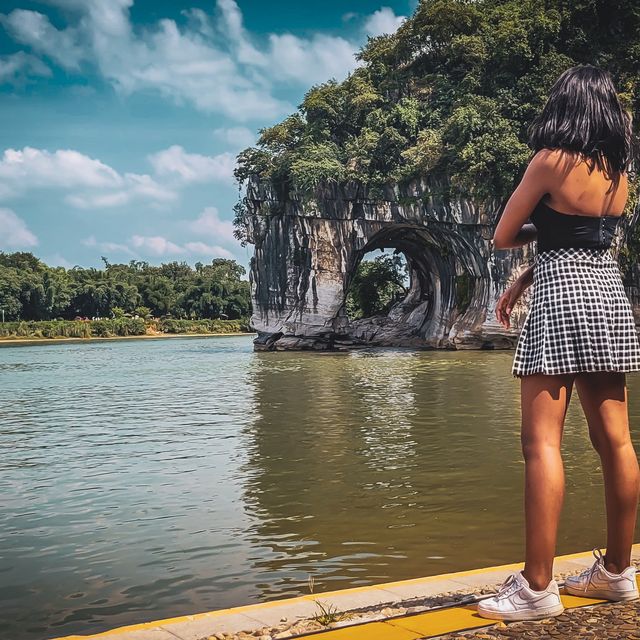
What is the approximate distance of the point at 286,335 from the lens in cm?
4122

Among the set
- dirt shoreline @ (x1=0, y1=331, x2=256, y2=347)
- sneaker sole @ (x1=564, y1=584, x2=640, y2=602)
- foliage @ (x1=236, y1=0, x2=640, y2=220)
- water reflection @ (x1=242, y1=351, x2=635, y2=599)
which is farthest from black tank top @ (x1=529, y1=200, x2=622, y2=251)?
dirt shoreline @ (x1=0, y1=331, x2=256, y2=347)

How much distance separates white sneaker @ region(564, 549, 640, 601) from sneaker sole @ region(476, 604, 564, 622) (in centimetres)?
23

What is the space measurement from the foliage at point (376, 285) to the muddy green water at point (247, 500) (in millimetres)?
37806

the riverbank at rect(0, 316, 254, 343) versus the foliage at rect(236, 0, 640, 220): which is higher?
the foliage at rect(236, 0, 640, 220)

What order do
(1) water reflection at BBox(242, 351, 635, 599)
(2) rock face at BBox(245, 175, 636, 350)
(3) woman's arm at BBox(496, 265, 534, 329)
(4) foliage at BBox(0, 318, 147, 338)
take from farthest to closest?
(4) foliage at BBox(0, 318, 147, 338)
(2) rock face at BBox(245, 175, 636, 350)
(1) water reflection at BBox(242, 351, 635, 599)
(3) woman's arm at BBox(496, 265, 534, 329)

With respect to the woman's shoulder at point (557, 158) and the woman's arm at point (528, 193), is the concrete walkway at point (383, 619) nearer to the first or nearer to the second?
the woman's arm at point (528, 193)

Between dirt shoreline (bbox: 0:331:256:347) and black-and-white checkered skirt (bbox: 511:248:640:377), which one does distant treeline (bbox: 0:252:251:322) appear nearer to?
dirt shoreline (bbox: 0:331:256:347)

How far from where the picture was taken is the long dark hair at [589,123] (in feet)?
10.5

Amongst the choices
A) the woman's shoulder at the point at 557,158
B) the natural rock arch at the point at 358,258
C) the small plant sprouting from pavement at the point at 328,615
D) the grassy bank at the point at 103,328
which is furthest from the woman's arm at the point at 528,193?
the grassy bank at the point at 103,328

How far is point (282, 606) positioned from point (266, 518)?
123 inches

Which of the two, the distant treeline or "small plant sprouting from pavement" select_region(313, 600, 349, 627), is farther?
the distant treeline

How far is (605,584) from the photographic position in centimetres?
312

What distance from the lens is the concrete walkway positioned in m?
2.78

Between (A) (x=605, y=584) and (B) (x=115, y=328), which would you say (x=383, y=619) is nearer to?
(A) (x=605, y=584)
